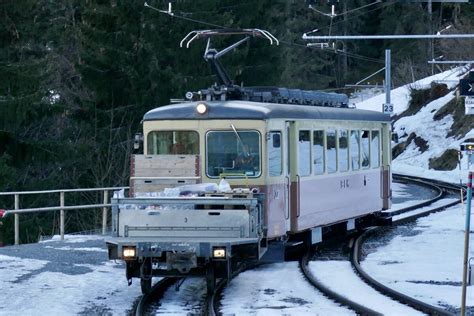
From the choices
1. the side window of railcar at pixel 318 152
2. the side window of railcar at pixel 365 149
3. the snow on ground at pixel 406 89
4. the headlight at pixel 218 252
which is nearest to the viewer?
the headlight at pixel 218 252

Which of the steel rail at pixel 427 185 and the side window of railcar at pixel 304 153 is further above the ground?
the side window of railcar at pixel 304 153

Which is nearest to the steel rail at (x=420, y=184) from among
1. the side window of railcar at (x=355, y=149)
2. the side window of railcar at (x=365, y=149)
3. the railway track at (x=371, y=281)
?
the railway track at (x=371, y=281)

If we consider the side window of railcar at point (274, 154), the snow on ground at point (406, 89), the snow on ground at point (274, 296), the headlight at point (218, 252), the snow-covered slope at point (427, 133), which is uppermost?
the snow on ground at point (406, 89)

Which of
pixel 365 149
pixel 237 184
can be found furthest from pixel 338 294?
pixel 365 149

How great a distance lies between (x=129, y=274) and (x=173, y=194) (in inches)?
48.3

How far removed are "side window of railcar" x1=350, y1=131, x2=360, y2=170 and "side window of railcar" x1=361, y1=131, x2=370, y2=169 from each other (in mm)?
307

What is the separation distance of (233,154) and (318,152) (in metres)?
2.59

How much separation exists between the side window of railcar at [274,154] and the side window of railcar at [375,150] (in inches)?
223

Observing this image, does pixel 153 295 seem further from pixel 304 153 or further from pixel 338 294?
pixel 304 153

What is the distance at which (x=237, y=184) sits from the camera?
16.7 metres

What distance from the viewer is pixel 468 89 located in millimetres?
16078

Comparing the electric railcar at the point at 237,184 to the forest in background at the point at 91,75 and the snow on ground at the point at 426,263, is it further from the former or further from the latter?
the forest in background at the point at 91,75

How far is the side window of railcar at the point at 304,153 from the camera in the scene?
18.1 meters

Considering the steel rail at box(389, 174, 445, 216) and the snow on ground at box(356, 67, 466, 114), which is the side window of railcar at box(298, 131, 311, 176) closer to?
the steel rail at box(389, 174, 445, 216)
